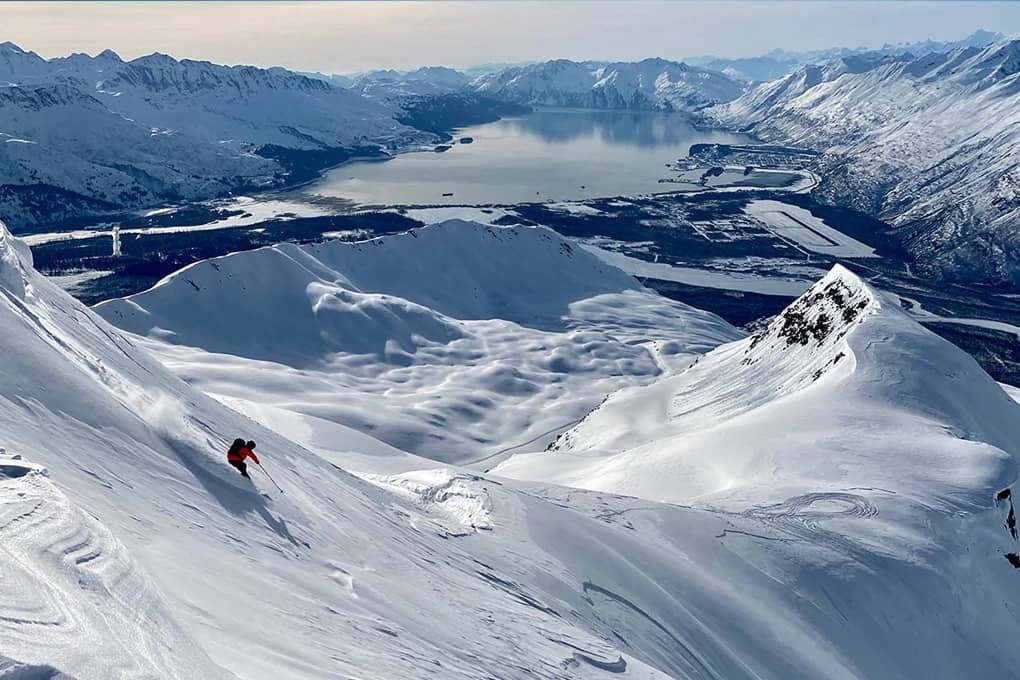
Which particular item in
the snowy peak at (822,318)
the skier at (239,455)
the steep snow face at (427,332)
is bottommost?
the steep snow face at (427,332)

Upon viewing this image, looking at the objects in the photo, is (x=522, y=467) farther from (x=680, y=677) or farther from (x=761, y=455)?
(x=680, y=677)

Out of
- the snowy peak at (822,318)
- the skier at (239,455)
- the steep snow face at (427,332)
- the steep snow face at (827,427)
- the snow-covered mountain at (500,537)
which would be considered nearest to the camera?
the snow-covered mountain at (500,537)

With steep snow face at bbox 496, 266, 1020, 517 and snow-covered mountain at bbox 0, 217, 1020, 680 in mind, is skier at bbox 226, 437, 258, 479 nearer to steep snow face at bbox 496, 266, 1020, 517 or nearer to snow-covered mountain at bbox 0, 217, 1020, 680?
snow-covered mountain at bbox 0, 217, 1020, 680

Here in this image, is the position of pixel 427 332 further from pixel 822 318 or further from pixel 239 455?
pixel 239 455

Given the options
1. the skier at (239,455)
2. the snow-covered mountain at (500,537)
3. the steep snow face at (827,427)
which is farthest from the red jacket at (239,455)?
the steep snow face at (827,427)

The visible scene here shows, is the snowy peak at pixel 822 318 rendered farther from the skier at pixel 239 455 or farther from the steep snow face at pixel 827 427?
the skier at pixel 239 455

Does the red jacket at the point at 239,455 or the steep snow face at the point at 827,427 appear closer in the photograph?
the red jacket at the point at 239,455
